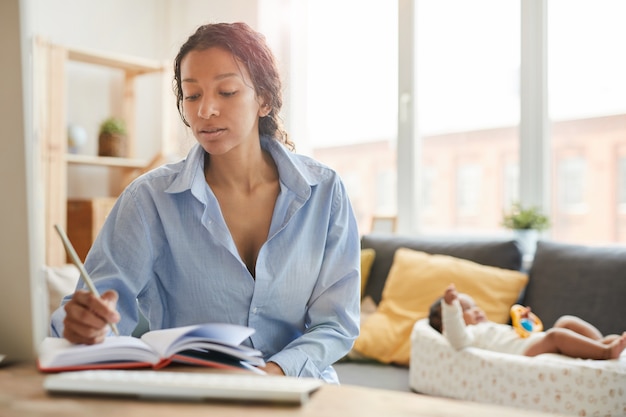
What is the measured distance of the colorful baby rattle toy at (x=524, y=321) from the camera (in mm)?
2441

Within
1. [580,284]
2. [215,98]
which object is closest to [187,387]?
[215,98]

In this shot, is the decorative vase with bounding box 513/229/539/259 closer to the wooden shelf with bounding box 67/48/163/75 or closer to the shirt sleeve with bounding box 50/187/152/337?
the shirt sleeve with bounding box 50/187/152/337

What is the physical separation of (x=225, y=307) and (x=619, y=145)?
245 centimetres

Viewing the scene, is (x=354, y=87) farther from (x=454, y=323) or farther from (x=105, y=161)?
(x=454, y=323)

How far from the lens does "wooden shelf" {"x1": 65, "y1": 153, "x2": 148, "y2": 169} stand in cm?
391

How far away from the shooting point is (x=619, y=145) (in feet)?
10.4

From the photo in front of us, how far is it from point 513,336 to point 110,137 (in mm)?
2630

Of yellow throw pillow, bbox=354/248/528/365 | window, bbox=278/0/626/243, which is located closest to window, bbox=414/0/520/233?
window, bbox=278/0/626/243

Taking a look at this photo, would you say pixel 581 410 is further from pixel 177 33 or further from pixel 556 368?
pixel 177 33

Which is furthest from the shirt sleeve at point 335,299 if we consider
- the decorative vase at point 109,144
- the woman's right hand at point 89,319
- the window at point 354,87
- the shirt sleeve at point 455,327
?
the decorative vase at point 109,144

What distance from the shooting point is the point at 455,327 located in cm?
230

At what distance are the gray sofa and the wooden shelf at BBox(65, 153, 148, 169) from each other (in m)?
1.96

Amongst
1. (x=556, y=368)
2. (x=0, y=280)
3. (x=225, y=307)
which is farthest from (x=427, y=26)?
(x=0, y=280)

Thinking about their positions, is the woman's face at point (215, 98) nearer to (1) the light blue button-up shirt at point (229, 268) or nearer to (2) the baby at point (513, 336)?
(1) the light blue button-up shirt at point (229, 268)
